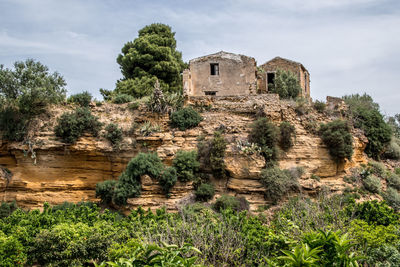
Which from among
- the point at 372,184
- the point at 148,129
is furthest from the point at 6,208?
the point at 372,184

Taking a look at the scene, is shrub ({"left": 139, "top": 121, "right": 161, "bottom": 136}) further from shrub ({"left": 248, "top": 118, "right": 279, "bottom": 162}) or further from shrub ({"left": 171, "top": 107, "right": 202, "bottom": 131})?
shrub ({"left": 248, "top": 118, "right": 279, "bottom": 162})

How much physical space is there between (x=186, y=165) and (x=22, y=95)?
33.1 ft

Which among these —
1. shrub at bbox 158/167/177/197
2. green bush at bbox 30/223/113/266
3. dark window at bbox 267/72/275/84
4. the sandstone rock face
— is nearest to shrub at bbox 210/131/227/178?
the sandstone rock face

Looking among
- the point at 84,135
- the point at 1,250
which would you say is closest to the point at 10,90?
the point at 84,135

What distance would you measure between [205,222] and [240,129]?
29.3ft

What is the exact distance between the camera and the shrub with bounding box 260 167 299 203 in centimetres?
1675

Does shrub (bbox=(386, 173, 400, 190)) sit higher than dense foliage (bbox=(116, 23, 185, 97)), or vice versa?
dense foliage (bbox=(116, 23, 185, 97))

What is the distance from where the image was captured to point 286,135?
19.4 m

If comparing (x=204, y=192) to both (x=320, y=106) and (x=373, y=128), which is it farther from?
(x=373, y=128)

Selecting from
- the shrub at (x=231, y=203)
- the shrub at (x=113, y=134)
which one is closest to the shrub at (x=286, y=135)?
the shrub at (x=231, y=203)

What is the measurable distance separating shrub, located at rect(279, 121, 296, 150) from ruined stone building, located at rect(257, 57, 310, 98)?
8678mm

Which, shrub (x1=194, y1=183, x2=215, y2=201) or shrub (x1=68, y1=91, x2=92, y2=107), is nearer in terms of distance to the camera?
shrub (x1=194, y1=183, x2=215, y2=201)

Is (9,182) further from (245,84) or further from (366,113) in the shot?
(366,113)

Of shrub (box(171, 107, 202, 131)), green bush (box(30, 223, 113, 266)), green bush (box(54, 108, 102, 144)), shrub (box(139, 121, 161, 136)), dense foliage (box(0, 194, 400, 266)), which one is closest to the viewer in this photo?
dense foliage (box(0, 194, 400, 266))
